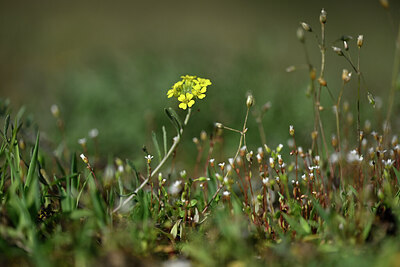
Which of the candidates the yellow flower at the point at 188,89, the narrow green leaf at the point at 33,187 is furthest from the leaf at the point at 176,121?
the narrow green leaf at the point at 33,187

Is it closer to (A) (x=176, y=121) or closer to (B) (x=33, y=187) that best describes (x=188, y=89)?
(A) (x=176, y=121)

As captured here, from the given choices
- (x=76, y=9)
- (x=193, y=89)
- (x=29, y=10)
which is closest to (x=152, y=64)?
(x=193, y=89)

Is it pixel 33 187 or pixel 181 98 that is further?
pixel 181 98

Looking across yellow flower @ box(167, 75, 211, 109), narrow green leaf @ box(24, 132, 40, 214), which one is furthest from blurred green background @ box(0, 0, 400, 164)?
narrow green leaf @ box(24, 132, 40, 214)

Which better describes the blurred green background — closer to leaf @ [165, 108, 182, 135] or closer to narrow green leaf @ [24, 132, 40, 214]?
leaf @ [165, 108, 182, 135]

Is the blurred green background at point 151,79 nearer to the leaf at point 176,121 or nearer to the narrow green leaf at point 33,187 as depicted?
the leaf at point 176,121

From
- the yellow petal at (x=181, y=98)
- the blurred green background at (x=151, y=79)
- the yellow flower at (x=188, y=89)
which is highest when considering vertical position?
the yellow flower at (x=188, y=89)

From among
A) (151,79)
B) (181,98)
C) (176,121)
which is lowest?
(151,79)

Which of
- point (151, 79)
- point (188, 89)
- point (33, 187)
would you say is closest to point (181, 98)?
point (188, 89)

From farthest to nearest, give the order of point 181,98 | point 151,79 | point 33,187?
point 151,79, point 181,98, point 33,187

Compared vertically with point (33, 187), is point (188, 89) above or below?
above

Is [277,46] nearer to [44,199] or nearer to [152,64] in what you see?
[152,64]
